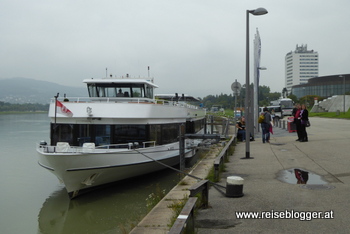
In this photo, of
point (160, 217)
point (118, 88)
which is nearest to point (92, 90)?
point (118, 88)

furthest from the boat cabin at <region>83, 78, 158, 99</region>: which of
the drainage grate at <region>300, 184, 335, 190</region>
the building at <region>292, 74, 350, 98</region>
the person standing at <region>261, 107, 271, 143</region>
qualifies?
the building at <region>292, 74, 350, 98</region>

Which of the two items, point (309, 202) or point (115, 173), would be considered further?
point (115, 173)

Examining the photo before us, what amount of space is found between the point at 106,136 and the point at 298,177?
6.90m

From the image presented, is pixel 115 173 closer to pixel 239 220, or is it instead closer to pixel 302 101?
pixel 239 220

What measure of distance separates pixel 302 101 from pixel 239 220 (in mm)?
101305

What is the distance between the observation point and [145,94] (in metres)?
14.7

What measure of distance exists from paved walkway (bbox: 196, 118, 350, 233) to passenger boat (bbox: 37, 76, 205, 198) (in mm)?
3464

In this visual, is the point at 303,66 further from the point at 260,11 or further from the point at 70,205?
the point at 70,205

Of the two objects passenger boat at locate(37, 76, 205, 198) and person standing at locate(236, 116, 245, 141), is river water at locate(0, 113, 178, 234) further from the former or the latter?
person standing at locate(236, 116, 245, 141)

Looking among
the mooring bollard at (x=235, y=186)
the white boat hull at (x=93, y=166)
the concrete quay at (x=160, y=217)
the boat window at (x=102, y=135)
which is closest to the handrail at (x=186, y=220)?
the concrete quay at (x=160, y=217)

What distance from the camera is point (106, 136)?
12.8m

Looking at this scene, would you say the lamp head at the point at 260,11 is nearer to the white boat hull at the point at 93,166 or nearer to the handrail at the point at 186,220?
the white boat hull at the point at 93,166

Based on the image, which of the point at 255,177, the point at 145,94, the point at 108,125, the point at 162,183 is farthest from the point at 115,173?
the point at 255,177

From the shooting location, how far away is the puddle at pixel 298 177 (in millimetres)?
8320
